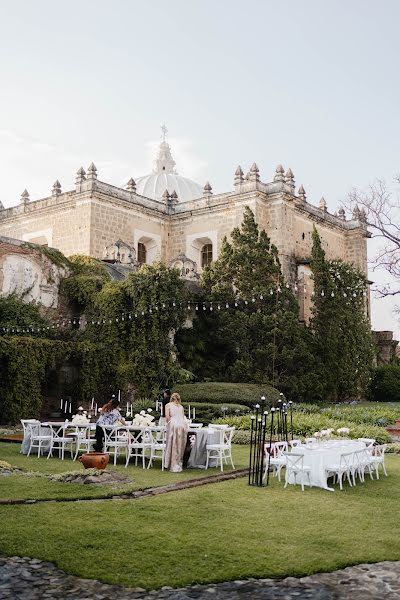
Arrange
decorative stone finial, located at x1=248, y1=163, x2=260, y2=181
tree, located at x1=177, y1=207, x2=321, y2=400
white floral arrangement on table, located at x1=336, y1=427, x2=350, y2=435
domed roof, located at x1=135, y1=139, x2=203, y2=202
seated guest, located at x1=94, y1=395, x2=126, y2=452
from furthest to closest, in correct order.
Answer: domed roof, located at x1=135, y1=139, x2=203, y2=202, decorative stone finial, located at x1=248, y1=163, x2=260, y2=181, tree, located at x1=177, y1=207, x2=321, y2=400, white floral arrangement on table, located at x1=336, y1=427, x2=350, y2=435, seated guest, located at x1=94, y1=395, x2=126, y2=452

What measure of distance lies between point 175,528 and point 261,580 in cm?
174

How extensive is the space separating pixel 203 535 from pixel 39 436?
7022 millimetres

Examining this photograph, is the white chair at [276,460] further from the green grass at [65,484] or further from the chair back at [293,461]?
the green grass at [65,484]

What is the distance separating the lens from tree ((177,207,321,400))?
24094mm

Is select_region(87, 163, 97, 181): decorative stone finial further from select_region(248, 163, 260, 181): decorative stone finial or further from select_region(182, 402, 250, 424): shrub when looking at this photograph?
select_region(182, 402, 250, 424): shrub

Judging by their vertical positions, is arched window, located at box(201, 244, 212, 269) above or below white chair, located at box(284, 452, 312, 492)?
above

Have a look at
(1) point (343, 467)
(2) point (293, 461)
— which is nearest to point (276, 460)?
(2) point (293, 461)

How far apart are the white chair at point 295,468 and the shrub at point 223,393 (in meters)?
9.88

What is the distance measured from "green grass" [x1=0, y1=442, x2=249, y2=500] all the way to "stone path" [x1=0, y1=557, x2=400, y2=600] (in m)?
3.00

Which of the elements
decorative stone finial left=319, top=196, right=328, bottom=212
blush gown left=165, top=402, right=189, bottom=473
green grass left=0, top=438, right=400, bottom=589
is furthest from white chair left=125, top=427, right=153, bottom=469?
decorative stone finial left=319, top=196, right=328, bottom=212

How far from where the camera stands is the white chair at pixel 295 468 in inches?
387

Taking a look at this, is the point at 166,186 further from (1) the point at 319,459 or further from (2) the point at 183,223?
(1) the point at 319,459

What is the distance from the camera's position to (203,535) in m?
6.79

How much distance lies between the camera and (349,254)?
34625 millimetres
